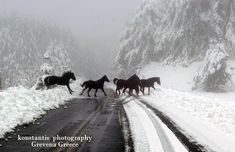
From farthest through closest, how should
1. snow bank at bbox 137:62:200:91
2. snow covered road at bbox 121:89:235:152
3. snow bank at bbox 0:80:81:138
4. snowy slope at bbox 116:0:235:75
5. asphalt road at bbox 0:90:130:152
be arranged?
snowy slope at bbox 116:0:235:75 → snow bank at bbox 137:62:200:91 → snow bank at bbox 0:80:81:138 → snow covered road at bbox 121:89:235:152 → asphalt road at bbox 0:90:130:152

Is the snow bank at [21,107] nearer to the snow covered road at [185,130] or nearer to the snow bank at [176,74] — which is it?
the snow covered road at [185,130]

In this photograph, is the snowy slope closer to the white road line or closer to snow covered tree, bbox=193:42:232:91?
snow covered tree, bbox=193:42:232:91

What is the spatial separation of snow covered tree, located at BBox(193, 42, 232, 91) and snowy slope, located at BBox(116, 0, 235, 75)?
4290 mm

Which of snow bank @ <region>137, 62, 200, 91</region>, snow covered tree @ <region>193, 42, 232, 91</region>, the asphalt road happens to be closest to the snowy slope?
snow bank @ <region>137, 62, 200, 91</region>

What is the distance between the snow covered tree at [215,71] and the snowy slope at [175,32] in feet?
14.1

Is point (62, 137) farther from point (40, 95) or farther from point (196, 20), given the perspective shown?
point (196, 20)

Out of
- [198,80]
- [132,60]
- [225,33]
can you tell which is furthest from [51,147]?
[132,60]

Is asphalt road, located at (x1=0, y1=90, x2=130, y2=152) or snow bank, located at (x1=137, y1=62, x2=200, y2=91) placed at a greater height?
snow bank, located at (x1=137, y1=62, x2=200, y2=91)

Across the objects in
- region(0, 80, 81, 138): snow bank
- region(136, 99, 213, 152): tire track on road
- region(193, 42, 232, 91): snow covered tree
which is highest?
region(193, 42, 232, 91): snow covered tree

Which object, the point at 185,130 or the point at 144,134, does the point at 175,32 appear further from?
the point at 144,134

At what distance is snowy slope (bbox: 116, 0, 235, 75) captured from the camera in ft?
171

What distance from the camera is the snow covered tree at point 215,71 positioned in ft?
138

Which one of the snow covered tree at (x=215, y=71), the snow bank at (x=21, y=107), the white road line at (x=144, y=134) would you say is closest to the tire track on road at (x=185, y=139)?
the white road line at (x=144, y=134)

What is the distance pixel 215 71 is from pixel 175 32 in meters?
15.6
